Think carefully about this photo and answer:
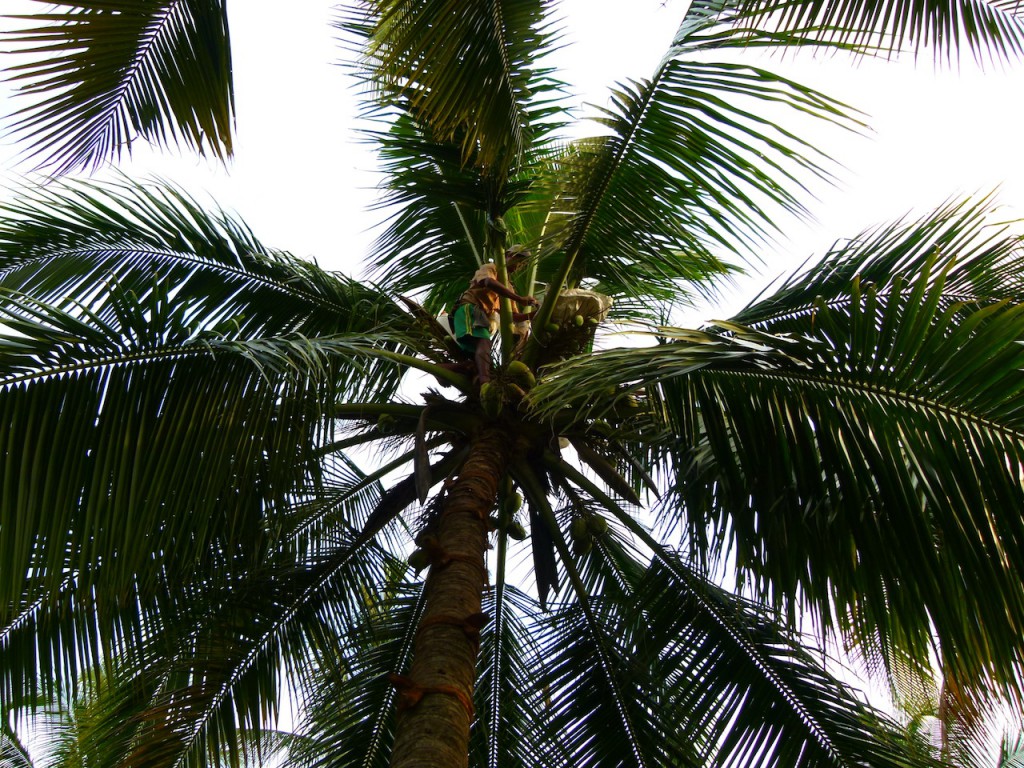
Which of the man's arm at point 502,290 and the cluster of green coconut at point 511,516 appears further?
the cluster of green coconut at point 511,516

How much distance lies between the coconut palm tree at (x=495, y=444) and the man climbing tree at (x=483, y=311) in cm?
12

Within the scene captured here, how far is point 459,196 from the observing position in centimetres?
604

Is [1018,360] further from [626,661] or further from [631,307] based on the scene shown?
[631,307]

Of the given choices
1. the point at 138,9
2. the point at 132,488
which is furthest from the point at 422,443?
the point at 138,9

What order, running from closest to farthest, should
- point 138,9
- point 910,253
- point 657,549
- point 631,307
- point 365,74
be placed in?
point 138,9, point 910,253, point 657,549, point 365,74, point 631,307

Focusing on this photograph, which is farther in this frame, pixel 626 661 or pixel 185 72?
pixel 626 661

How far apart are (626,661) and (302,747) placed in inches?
71.0

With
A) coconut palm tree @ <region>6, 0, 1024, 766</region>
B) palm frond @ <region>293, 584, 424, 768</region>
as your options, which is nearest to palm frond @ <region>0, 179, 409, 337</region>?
coconut palm tree @ <region>6, 0, 1024, 766</region>

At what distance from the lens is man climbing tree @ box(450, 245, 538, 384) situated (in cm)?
482

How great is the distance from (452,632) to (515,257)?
2.40m

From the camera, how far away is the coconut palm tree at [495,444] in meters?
3.20

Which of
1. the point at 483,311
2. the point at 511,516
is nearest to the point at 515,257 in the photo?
the point at 483,311

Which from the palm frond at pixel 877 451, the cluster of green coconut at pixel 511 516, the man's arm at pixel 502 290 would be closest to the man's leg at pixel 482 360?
the man's arm at pixel 502 290

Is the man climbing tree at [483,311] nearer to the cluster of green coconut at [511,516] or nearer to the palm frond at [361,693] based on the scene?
the cluster of green coconut at [511,516]
